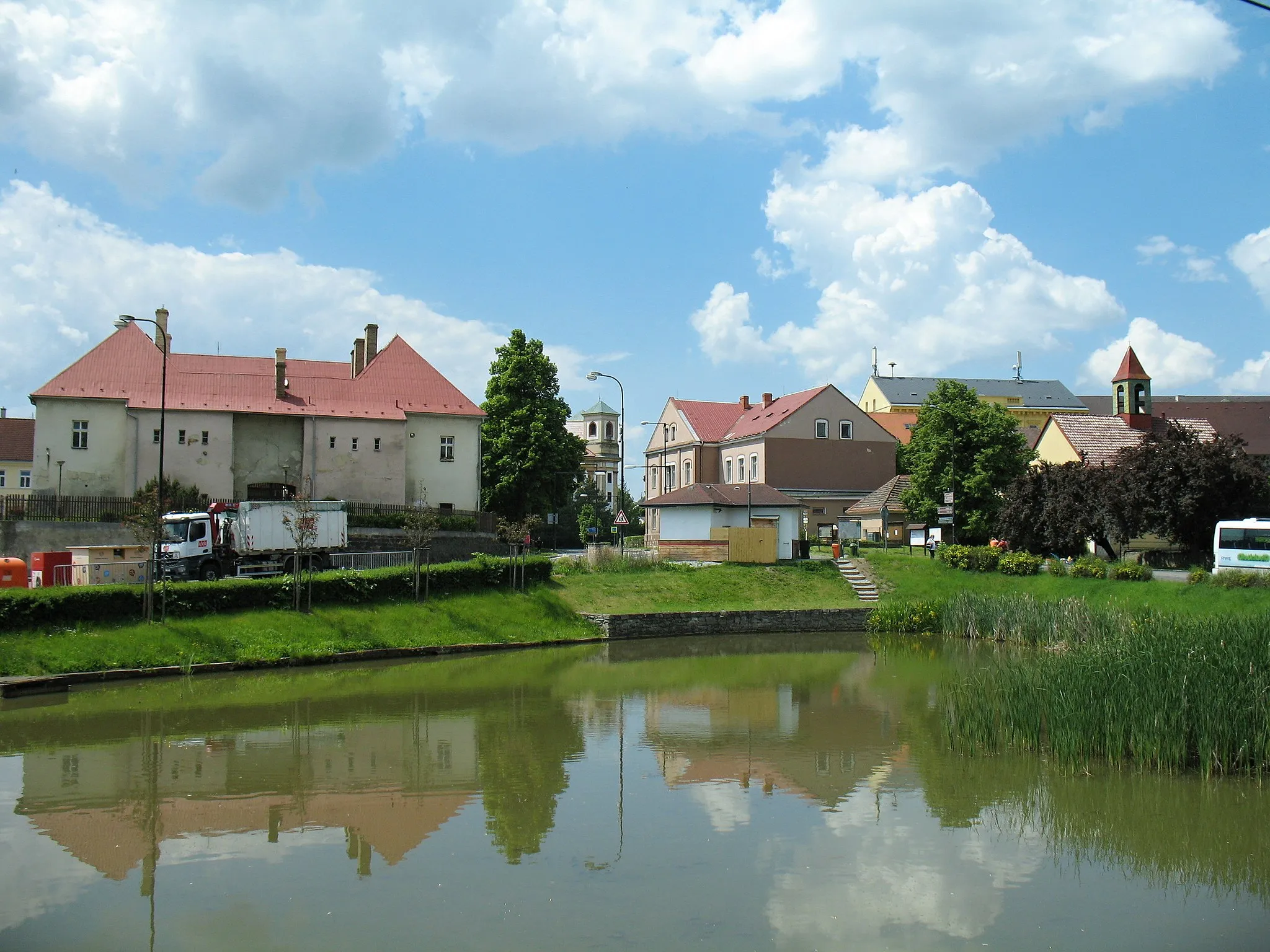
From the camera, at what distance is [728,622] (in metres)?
33.8

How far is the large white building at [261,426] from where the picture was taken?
42969mm

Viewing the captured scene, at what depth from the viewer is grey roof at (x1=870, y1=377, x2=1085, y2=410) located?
10381 centimetres

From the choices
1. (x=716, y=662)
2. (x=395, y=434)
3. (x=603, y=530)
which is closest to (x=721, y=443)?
(x=603, y=530)

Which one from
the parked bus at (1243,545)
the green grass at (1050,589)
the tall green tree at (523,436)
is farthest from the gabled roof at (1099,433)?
the tall green tree at (523,436)

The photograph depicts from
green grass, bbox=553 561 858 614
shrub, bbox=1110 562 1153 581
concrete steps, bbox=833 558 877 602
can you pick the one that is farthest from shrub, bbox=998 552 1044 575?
green grass, bbox=553 561 858 614

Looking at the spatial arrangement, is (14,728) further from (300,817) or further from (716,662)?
(716,662)

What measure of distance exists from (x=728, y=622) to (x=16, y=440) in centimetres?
6337

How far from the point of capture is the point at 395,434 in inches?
1870

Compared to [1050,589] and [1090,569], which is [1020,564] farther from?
[1090,569]

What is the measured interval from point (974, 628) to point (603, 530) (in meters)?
42.3

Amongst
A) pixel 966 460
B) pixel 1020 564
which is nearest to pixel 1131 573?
pixel 1020 564

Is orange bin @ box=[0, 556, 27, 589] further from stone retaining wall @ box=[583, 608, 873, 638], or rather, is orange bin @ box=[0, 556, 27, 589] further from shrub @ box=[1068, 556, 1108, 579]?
shrub @ box=[1068, 556, 1108, 579]

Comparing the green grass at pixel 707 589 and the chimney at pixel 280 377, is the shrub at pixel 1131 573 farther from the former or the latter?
the chimney at pixel 280 377

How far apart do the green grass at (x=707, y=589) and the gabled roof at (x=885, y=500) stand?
49.5 feet
